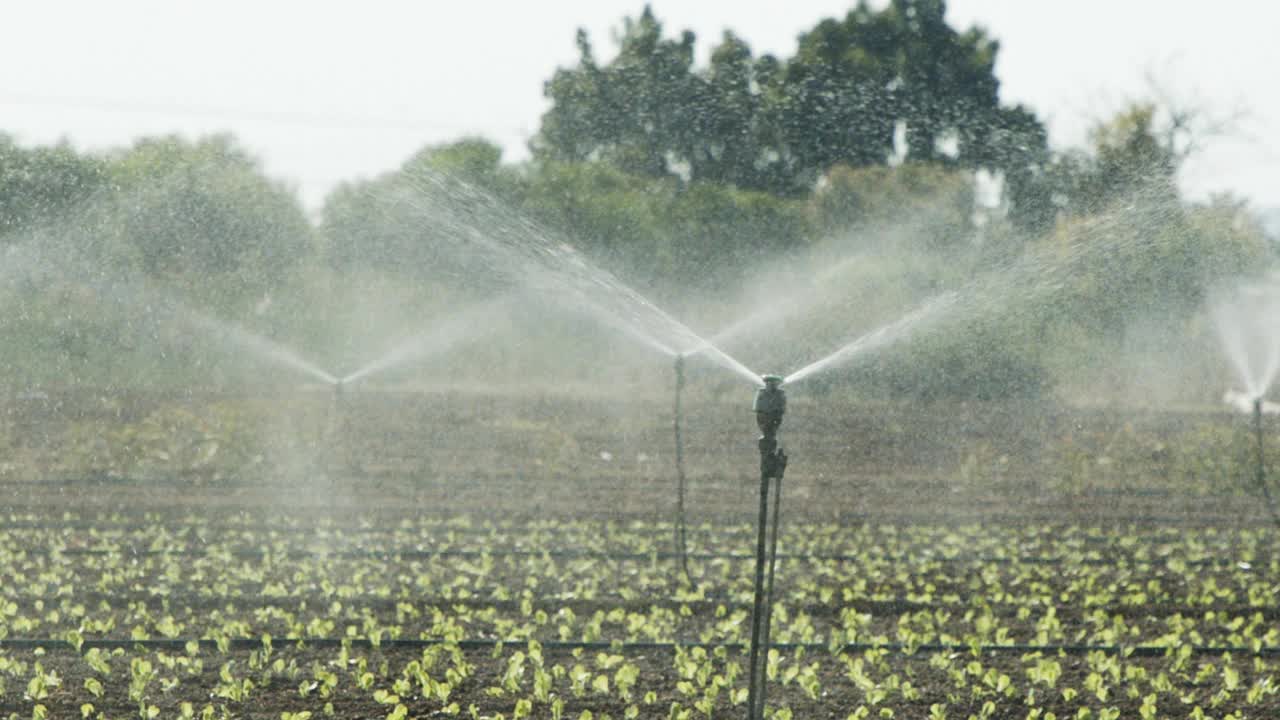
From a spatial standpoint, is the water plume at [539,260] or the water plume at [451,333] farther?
the water plume at [451,333]

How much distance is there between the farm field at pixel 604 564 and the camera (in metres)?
6.82

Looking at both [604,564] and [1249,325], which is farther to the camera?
[1249,325]

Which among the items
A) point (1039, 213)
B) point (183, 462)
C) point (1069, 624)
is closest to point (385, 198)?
point (183, 462)

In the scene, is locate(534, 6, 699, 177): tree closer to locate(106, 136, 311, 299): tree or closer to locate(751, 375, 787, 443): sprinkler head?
locate(106, 136, 311, 299): tree

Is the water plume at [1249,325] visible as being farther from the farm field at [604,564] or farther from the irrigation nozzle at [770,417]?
the irrigation nozzle at [770,417]

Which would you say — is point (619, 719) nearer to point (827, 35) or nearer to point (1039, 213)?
point (1039, 213)

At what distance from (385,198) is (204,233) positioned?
3125 millimetres

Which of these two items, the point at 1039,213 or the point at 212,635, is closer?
the point at 212,635

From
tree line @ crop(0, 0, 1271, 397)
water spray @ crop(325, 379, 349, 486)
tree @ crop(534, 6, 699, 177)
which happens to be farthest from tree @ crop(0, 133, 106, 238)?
tree @ crop(534, 6, 699, 177)

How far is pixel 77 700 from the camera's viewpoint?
6.45 m

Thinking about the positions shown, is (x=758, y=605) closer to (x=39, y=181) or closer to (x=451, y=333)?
(x=39, y=181)

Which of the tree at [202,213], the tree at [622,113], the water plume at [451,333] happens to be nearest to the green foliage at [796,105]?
the tree at [622,113]

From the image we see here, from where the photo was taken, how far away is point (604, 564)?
34.4 ft

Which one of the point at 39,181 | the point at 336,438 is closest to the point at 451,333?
the point at 39,181
